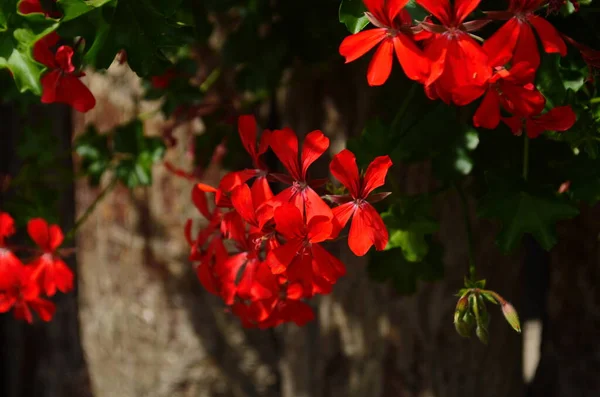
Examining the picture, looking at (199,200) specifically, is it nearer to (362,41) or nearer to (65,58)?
(65,58)

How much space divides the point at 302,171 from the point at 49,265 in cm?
52

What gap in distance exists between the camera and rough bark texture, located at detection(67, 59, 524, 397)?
147 cm

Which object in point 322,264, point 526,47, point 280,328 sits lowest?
point 280,328

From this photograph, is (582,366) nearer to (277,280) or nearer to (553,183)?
(553,183)

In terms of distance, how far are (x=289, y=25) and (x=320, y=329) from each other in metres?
0.64

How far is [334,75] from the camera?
1.48m

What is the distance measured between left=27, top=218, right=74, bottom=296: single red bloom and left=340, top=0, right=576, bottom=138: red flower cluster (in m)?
0.62

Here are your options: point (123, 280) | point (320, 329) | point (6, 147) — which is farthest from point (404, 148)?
point (6, 147)

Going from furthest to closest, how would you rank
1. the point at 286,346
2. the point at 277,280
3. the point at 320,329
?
the point at 286,346 → the point at 320,329 → the point at 277,280

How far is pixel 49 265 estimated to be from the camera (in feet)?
3.97

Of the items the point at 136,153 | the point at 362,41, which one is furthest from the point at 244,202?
the point at 136,153

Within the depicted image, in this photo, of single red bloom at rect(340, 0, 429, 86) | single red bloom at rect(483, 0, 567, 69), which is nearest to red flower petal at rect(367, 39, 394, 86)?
single red bloom at rect(340, 0, 429, 86)

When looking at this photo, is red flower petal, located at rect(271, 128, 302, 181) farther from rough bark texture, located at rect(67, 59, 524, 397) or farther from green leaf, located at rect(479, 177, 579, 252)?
rough bark texture, located at rect(67, 59, 524, 397)

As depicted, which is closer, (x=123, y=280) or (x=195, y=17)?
(x=195, y=17)
